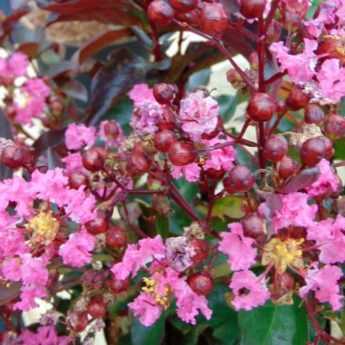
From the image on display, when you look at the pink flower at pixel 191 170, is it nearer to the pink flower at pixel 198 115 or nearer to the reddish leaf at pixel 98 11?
the pink flower at pixel 198 115

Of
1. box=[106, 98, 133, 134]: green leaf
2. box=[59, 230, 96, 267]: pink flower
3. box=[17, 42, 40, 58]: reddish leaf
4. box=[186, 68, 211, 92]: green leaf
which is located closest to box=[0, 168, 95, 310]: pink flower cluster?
box=[59, 230, 96, 267]: pink flower

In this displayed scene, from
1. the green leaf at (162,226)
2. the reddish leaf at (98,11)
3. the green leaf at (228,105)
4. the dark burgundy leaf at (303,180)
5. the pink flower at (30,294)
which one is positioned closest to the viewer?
the dark burgundy leaf at (303,180)

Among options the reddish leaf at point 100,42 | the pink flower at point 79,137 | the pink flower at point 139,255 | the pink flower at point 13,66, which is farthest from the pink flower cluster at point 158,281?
the pink flower at point 13,66

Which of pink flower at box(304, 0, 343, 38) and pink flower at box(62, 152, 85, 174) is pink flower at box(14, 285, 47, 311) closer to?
pink flower at box(62, 152, 85, 174)

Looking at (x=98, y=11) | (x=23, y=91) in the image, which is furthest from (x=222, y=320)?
(x=23, y=91)

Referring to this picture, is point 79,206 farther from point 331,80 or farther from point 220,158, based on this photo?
point 331,80

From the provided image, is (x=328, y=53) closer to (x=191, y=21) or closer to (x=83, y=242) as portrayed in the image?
(x=191, y=21)

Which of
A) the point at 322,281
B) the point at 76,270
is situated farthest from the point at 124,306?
the point at 322,281
